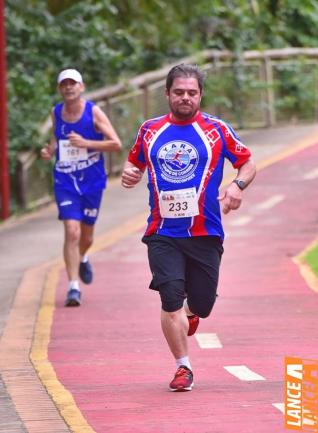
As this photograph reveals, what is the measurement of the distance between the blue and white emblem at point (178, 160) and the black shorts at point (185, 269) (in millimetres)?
395

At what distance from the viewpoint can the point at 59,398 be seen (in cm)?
868

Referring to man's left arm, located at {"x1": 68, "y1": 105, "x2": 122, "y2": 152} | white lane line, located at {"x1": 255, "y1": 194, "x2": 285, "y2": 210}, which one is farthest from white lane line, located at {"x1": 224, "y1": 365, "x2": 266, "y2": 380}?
white lane line, located at {"x1": 255, "y1": 194, "x2": 285, "y2": 210}

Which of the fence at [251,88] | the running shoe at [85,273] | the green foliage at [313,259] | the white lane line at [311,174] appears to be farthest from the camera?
the fence at [251,88]

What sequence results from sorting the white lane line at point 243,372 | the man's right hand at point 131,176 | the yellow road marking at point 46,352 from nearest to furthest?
1. the yellow road marking at point 46,352
2. the man's right hand at point 131,176
3. the white lane line at point 243,372

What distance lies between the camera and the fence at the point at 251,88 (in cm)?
2553

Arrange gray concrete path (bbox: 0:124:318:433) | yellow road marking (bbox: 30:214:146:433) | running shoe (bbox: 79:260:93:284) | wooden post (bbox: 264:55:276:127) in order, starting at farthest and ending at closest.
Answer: wooden post (bbox: 264:55:276:127) → gray concrete path (bbox: 0:124:318:433) → running shoe (bbox: 79:260:93:284) → yellow road marking (bbox: 30:214:146:433)

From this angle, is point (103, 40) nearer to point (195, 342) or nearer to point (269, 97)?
point (269, 97)

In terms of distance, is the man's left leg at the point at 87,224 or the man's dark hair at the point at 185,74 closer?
the man's dark hair at the point at 185,74

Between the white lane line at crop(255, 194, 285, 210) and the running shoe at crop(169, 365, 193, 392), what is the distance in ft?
36.5

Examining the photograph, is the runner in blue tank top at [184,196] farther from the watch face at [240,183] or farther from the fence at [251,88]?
the fence at [251,88]

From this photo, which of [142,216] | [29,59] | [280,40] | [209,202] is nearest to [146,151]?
[209,202]

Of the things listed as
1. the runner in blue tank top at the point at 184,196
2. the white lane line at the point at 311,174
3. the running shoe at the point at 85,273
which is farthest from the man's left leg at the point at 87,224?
the white lane line at the point at 311,174

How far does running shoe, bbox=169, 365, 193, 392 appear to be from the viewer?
28.9 ft

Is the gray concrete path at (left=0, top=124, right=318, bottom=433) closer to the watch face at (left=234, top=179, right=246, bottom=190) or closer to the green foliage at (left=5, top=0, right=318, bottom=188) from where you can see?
the green foliage at (left=5, top=0, right=318, bottom=188)
